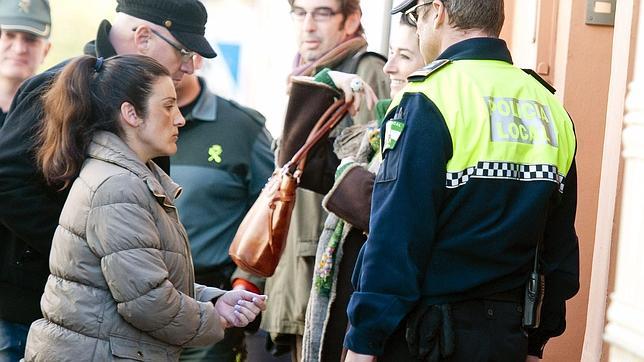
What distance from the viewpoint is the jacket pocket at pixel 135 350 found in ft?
11.1

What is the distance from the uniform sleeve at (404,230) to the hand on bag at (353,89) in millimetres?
1423

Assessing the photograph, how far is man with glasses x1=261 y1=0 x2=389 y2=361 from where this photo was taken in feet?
16.6

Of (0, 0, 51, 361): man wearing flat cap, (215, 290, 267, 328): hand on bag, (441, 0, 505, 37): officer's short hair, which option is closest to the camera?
(441, 0, 505, 37): officer's short hair

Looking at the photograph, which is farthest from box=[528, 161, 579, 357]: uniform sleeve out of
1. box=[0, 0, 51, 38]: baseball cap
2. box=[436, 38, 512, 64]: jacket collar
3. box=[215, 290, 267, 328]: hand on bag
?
box=[0, 0, 51, 38]: baseball cap

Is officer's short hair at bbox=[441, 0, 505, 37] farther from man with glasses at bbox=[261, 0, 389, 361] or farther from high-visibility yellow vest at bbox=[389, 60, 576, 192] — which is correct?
man with glasses at bbox=[261, 0, 389, 361]

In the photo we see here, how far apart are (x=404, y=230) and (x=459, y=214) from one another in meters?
0.18

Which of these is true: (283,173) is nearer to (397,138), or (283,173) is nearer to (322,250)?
(322,250)

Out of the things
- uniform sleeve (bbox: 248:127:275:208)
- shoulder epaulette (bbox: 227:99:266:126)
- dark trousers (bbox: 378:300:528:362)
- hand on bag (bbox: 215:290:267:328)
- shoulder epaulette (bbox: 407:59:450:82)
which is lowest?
hand on bag (bbox: 215:290:267:328)

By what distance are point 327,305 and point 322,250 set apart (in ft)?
0.70

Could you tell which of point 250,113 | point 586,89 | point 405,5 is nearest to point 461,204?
point 405,5

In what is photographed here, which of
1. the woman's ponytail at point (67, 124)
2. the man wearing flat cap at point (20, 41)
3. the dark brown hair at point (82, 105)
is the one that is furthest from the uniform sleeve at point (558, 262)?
the man wearing flat cap at point (20, 41)

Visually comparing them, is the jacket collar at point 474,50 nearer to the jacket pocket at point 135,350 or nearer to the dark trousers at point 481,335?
the dark trousers at point 481,335

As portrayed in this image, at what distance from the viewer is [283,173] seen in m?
4.45

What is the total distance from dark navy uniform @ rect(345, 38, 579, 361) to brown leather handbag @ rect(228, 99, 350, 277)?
118 cm
